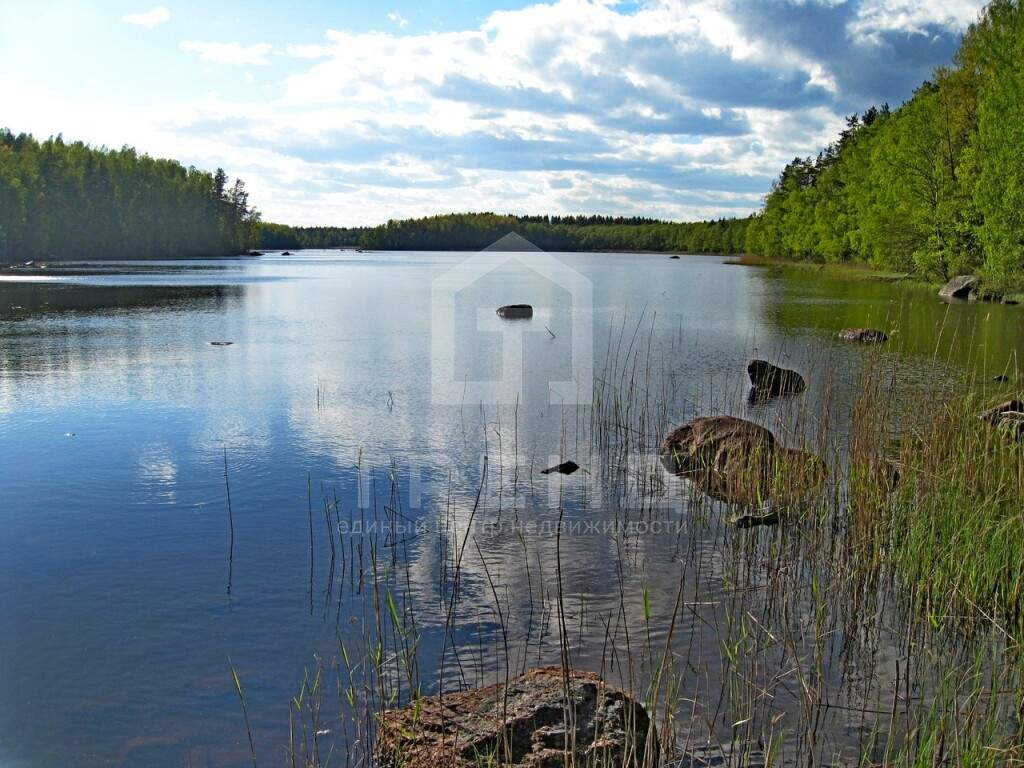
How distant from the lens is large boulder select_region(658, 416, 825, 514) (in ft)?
28.9

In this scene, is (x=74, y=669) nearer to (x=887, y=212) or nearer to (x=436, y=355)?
(x=436, y=355)

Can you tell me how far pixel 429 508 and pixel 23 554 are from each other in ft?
13.6

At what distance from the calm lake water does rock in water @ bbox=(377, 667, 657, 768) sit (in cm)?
55

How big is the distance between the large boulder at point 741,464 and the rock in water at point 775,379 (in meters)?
4.79

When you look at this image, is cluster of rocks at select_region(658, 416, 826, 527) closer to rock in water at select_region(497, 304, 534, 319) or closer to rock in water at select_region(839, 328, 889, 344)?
rock in water at select_region(839, 328, 889, 344)

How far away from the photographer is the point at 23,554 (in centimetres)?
855

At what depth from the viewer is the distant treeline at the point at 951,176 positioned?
109 feet

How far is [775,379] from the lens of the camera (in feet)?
56.0

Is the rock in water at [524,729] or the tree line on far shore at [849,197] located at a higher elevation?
the tree line on far shore at [849,197]

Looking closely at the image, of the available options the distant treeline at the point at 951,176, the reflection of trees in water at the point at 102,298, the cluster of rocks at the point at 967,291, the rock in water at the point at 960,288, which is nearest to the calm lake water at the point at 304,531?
the reflection of trees in water at the point at 102,298

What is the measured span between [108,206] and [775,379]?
10535 cm

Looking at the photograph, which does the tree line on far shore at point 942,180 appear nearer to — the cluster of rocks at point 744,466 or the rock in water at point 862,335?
the rock in water at point 862,335

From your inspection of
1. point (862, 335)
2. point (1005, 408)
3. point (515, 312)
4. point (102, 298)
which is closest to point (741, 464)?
point (1005, 408)

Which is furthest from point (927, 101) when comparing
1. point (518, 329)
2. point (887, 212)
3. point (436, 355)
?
point (436, 355)
